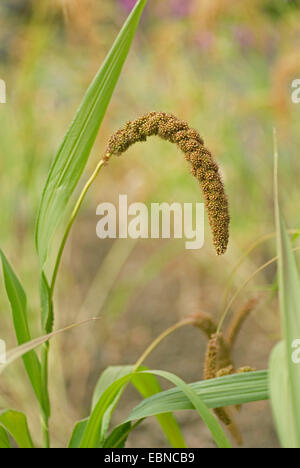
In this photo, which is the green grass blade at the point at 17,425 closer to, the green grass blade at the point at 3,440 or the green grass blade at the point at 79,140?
the green grass blade at the point at 3,440

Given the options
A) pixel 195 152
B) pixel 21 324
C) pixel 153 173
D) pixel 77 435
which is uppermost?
pixel 153 173

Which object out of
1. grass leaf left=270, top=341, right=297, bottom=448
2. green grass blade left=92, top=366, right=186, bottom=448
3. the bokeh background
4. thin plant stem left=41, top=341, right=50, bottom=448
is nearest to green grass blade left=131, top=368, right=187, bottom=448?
green grass blade left=92, top=366, right=186, bottom=448

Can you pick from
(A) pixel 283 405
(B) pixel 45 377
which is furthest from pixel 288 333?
(B) pixel 45 377

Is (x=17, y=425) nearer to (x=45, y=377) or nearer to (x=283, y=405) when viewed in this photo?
(x=45, y=377)

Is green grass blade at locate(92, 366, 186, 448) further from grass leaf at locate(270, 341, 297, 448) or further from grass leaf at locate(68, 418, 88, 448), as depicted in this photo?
grass leaf at locate(270, 341, 297, 448)

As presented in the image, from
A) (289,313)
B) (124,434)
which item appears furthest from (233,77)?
(289,313)

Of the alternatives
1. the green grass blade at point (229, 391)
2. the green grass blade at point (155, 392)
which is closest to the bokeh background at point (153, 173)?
the green grass blade at point (155, 392)
